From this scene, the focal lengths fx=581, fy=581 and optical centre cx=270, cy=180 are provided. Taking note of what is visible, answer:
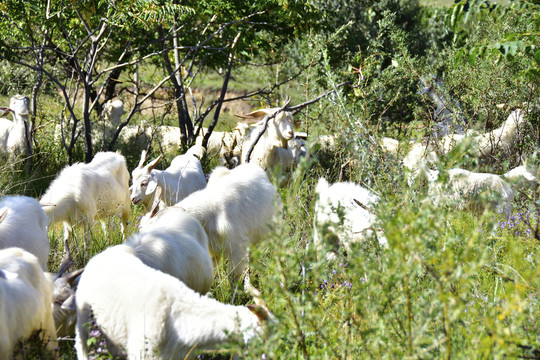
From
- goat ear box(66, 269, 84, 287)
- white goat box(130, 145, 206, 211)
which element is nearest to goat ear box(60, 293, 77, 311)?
goat ear box(66, 269, 84, 287)

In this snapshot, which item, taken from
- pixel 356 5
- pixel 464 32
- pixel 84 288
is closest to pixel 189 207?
pixel 84 288

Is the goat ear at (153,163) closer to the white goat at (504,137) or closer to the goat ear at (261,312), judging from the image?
the goat ear at (261,312)

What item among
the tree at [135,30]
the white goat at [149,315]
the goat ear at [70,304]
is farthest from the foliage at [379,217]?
the goat ear at [70,304]

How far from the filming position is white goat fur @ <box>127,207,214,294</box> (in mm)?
4152

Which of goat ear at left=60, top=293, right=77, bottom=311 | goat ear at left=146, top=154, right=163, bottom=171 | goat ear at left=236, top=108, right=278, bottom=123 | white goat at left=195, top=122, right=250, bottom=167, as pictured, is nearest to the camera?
goat ear at left=60, top=293, right=77, bottom=311

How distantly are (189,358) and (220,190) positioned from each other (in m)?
2.44

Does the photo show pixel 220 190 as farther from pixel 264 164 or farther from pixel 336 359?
pixel 264 164

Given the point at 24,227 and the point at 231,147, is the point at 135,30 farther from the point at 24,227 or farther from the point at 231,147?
the point at 24,227

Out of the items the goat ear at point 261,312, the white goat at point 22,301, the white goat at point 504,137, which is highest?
the goat ear at point 261,312

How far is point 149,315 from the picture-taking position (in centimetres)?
322

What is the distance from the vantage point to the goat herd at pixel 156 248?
3191mm

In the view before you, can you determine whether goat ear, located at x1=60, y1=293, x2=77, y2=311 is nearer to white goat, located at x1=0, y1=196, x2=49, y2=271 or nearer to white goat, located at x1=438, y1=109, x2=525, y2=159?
white goat, located at x1=0, y1=196, x2=49, y2=271

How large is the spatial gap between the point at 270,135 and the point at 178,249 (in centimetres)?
523

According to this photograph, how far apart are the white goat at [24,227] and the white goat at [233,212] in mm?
892
